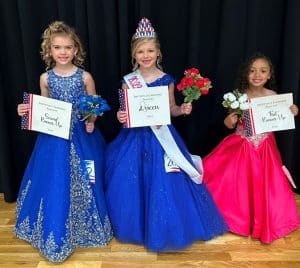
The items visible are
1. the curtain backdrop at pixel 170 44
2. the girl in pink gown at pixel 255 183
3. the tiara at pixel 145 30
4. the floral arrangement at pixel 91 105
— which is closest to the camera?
the floral arrangement at pixel 91 105

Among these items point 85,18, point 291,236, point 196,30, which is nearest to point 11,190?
point 85,18

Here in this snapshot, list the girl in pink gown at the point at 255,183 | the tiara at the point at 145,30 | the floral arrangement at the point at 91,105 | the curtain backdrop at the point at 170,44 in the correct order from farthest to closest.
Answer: the curtain backdrop at the point at 170,44 → the girl in pink gown at the point at 255,183 → the tiara at the point at 145,30 → the floral arrangement at the point at 91,105

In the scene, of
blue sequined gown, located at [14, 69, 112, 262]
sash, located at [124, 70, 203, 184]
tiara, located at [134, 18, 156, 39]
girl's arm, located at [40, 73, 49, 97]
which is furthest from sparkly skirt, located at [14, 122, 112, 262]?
tiara, located at [134, 18, 156, 39]

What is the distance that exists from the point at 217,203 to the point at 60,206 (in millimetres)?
848

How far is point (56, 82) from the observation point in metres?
1.85

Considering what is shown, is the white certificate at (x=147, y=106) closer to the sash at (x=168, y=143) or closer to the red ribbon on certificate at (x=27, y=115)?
the sash at (x=168, y=143)

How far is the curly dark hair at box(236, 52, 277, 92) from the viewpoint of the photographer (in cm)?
198

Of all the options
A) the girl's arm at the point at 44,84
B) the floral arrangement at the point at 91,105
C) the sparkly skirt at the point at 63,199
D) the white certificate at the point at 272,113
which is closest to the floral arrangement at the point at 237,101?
the white certificate at the point at 272,113

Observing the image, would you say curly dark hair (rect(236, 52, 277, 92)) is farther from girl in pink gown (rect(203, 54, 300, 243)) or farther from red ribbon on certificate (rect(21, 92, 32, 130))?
red ribbon on certificate (rect(21, 92, 32, 130))

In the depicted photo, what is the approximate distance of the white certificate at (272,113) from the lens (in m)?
1.90

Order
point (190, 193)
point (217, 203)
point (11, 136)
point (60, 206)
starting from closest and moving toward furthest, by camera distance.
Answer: point (60, 206) < point (190, 193) < point (217, 203) < point (11, 136)

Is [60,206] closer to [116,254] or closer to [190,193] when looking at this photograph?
[116,254]

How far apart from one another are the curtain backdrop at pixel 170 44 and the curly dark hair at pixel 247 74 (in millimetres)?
114

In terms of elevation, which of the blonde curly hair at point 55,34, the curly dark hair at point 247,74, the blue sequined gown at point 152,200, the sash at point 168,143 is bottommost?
the blue sequined gown at point 152,200
